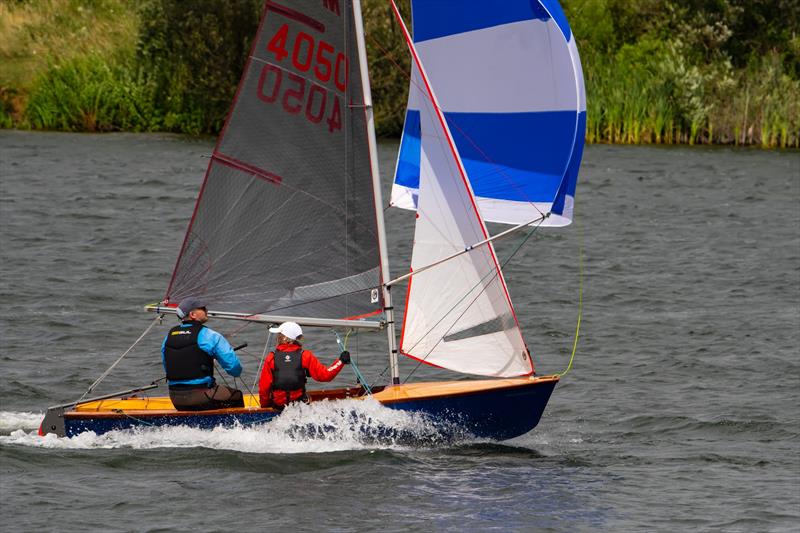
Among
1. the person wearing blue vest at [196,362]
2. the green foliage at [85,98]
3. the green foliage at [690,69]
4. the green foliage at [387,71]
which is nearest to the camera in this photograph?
the person wearing blue vest at [196,362]

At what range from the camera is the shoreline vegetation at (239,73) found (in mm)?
41875

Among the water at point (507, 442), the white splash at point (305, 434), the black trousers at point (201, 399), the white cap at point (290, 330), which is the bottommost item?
the water at point (507, 442)

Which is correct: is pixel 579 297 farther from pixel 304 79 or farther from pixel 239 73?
pixel 239 73

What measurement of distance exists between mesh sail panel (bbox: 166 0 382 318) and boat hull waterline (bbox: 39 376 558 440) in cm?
110

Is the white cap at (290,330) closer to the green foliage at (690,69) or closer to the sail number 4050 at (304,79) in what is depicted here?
the sail number 4050 at (304,79)

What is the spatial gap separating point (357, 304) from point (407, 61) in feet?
99.9

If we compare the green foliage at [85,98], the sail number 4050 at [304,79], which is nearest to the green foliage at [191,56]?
the green foliage at [85,98]

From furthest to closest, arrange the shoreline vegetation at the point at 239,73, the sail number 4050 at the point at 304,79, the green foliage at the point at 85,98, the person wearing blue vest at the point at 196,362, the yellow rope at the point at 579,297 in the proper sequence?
1. the green foliage at the point at 85,98
2. the shoreline vegetation at the point at 239,73
3. the yellow rope at the point at 579,297
4. the sail number 4050 at the point at 304,79
5. the person wearing blue vest at the point at 196,362

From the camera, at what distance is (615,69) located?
144 ft

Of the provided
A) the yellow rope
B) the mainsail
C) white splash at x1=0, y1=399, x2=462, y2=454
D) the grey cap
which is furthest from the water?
the mainsail

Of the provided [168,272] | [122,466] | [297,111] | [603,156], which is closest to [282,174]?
[297,111]

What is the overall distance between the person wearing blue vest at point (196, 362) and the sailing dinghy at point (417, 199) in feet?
0.62

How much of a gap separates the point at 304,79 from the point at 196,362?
3200mm

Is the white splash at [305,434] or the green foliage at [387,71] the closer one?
the white splash at [305,434]
